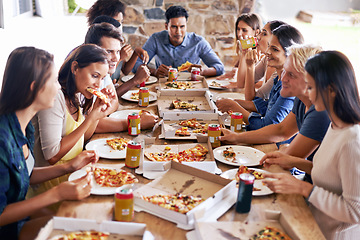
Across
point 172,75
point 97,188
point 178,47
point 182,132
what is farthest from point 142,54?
point 97,188

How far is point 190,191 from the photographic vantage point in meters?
1.91

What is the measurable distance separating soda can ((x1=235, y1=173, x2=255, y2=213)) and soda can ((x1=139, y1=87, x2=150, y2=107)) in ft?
5.70

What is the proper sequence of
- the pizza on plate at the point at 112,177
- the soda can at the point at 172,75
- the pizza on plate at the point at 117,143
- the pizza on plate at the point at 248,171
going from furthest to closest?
the soda can at the point at 172,75
the pizza on plate at the point at 117,143
the pizza on plate at the point at 248,171
the pizza on plate at the point at 112,177

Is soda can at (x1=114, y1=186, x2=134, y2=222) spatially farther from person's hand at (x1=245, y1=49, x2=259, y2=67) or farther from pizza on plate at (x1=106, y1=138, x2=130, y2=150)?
person's hand at (x1=245, y1=49, x2=259, y2=67)

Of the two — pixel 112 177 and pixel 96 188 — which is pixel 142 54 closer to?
pixel 112 177

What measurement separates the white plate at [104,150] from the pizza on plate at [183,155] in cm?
17

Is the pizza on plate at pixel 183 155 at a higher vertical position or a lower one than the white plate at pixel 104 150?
higher

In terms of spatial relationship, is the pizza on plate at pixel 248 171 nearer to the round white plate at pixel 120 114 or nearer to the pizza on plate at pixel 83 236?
the pizza on plate at pixel 83 236

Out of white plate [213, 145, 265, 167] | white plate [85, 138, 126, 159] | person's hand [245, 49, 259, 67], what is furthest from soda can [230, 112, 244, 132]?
person's hand [245, 49, 259, 67]

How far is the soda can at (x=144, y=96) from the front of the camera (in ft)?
10.9

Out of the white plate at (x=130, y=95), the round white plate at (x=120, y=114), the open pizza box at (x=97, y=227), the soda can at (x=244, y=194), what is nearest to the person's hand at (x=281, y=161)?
Answer: the soda can at (x=244, y=194)

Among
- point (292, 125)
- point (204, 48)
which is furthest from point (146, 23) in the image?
point (292, 125)

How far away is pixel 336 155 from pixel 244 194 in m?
0.46

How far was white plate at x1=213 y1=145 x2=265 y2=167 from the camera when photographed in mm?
2297
